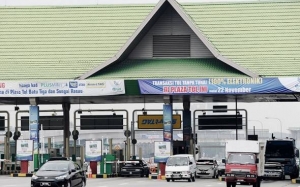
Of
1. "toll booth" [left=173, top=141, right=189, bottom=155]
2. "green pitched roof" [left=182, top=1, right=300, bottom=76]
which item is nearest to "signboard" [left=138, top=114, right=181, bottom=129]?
"toll booth" [left=173, top=141, right=189, bottom=155]

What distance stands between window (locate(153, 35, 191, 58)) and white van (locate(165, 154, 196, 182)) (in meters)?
7.42

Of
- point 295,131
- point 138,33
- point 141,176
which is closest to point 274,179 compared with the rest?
point 141,176

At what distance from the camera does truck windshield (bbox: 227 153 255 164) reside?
43875mm

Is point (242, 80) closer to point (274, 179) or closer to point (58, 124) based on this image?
point (274, 179)

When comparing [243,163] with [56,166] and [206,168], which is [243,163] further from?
[206,168]

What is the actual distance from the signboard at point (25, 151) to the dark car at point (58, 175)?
711 inches

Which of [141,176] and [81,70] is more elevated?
[81,70]

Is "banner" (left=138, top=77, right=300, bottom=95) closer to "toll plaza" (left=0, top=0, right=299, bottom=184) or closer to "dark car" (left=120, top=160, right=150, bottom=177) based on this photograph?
"toll plaza" (left=0, top=0, right=299, bottom=184)

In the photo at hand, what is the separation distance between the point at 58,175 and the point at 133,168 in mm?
24925

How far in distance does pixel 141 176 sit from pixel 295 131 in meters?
118

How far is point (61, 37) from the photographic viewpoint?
59.9 metres

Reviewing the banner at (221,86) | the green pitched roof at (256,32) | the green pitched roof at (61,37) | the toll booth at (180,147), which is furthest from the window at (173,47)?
the toll booth at (180,147)

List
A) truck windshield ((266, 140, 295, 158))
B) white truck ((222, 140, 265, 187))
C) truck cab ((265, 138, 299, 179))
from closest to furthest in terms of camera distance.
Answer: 1. white truck ((222, 140, 265, 187))
2. truck cab ((265, 138, 299, 179))
3. truck windshield ((266, 140, 295, 158))

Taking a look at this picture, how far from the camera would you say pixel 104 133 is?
14725 cm
